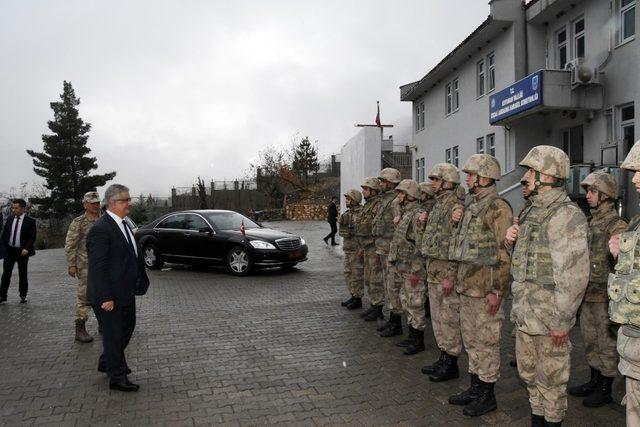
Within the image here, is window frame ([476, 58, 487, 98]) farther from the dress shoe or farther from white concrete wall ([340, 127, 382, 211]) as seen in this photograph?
the dress shoe

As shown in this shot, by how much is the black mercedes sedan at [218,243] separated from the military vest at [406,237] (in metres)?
6.40

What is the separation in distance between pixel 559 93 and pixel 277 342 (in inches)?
462

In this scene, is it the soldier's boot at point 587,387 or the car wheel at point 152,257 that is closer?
the soldier's boot at point 587,387

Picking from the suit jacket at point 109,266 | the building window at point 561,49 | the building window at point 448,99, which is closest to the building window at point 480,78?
the building window at point 448,99

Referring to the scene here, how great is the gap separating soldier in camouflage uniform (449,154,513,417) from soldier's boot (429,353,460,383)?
47 cm

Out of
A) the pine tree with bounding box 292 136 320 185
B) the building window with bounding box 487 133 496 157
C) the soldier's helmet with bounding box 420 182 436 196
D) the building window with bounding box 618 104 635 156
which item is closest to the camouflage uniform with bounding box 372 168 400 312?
the soldier's helmet with bounding box 420 182 436 196

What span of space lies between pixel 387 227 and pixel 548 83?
9776 mm

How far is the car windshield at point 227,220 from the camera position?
13.7 metres

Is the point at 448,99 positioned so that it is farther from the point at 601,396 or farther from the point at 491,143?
the point at 601,396

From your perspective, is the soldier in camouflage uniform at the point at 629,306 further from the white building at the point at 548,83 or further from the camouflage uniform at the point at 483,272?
the white building at the point at 548,83

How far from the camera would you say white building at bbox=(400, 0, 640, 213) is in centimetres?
1380

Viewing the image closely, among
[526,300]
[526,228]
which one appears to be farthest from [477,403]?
[526,228]

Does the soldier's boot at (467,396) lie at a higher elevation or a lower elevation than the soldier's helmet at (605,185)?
lower

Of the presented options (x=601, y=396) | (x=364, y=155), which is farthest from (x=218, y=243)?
(x=601, y=396)
